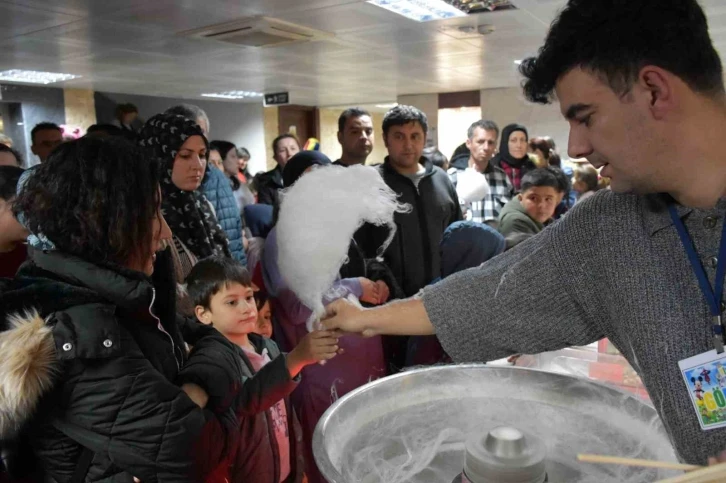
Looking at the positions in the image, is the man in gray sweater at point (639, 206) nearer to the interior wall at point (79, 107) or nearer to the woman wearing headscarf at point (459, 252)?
the woman wearing headscarf at point (459, 252)

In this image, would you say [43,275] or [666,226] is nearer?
[666,226]

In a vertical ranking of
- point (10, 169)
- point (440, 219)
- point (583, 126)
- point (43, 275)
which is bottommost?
point (440, 219)

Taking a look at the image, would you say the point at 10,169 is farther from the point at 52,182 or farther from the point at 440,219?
the point at 440,219

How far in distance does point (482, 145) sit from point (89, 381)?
3112 millimetres

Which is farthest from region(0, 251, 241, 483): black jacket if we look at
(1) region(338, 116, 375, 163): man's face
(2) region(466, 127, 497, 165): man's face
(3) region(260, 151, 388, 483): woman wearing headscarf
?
(2) region(466, 127, 497, 165): man's face

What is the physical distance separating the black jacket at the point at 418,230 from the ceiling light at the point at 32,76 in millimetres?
6085

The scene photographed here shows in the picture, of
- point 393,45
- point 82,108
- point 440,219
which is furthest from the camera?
point 82,108

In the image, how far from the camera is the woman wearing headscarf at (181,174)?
2002 mm

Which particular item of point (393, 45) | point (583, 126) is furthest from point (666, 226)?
point (393, 45)

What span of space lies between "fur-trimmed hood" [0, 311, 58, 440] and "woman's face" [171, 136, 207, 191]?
113cm

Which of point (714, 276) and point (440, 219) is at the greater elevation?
point (714, 276)

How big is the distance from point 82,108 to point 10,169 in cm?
777

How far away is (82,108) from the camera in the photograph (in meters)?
8.58

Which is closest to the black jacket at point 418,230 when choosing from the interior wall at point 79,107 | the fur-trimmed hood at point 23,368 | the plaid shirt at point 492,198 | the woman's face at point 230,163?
the plaid shirt at point 492,198
